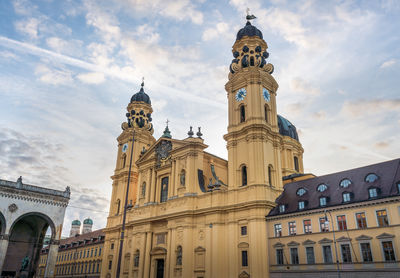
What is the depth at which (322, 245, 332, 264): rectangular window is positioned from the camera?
31.5 metres

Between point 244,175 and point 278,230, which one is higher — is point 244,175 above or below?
above

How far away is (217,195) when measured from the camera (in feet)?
137

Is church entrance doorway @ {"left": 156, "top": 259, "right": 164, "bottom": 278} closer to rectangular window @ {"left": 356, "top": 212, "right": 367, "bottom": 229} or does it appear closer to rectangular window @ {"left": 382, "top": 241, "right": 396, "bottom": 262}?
rectangular window @ {"left": 356, "top": 212, "right": 367, "bottom": 229}

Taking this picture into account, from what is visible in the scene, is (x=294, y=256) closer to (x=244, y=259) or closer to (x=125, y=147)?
(x=244, y=259)

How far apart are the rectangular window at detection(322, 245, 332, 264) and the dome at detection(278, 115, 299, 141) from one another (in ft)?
105

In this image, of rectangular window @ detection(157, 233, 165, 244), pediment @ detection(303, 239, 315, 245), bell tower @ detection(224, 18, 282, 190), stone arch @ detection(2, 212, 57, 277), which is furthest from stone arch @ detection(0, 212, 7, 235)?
pediment @ detection(303, 239, 315, 245)

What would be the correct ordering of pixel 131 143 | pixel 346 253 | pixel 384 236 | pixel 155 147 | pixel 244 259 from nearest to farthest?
1. pixel 384 236
2. pixel 346 253
3. pixel 244 259
4. pixel 155 147
5. pixel 131 143

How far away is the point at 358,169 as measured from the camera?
3553cm

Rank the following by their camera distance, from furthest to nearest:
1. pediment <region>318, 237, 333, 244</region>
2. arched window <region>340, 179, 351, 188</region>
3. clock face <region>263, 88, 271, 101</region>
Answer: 1. clock face <region>263, 88, 271, 101</region>
2. arched window <region>340, 179, 351, 188</region>
3. pediment <region>318, 237, 333, 244</region>

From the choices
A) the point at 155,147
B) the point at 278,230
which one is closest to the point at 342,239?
the point at 278,230

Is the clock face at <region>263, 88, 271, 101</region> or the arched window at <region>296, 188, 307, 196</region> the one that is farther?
the clock face at <region>263, 88, 271, 101</region>

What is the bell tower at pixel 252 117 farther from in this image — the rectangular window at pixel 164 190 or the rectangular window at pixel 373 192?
the rectangular window at pixel 164 190

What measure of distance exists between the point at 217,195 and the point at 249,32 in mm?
22844

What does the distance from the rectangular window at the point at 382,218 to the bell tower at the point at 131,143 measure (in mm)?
36499
